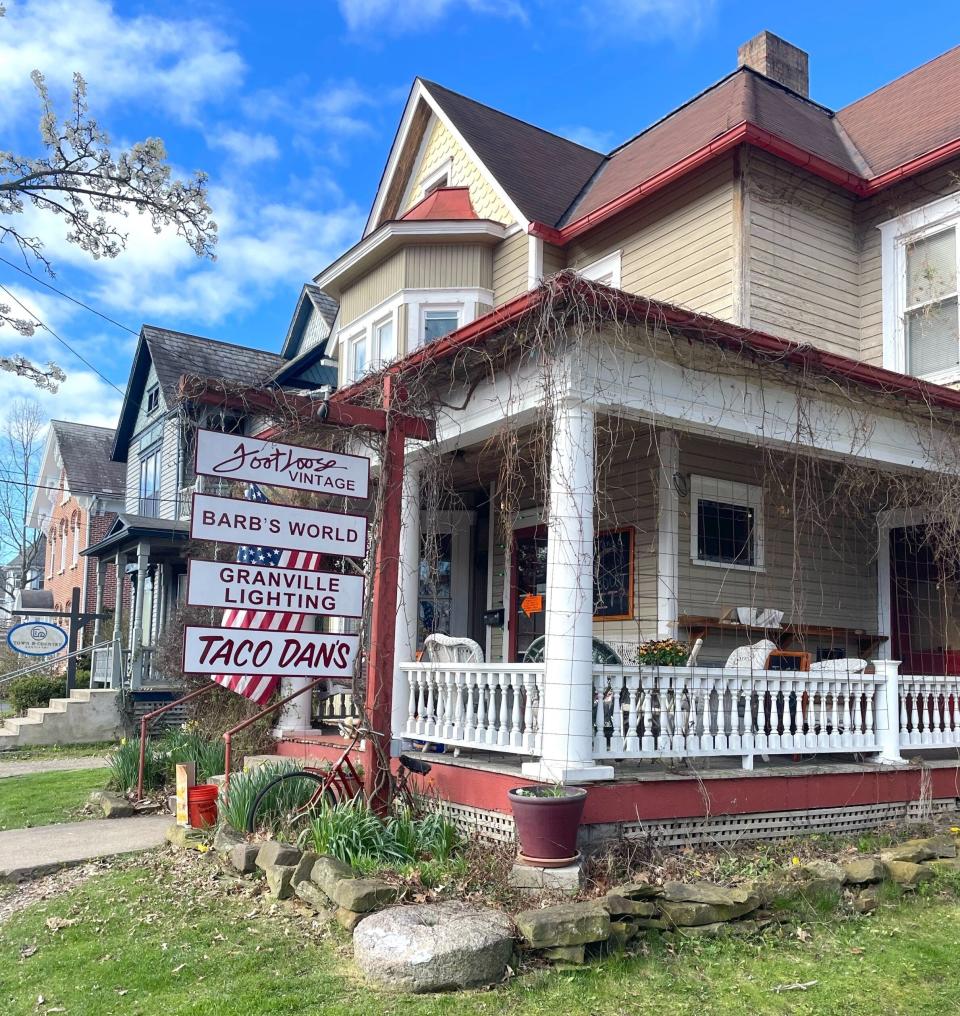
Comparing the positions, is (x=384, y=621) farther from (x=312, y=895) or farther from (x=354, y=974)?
(x=354, y=974)

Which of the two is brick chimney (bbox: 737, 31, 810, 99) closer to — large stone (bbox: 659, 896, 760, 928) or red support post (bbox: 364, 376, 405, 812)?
red support post (bbox: 364, 376, 405, 812)

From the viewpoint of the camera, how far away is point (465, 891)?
5434mm

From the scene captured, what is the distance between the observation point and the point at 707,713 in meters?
6.53

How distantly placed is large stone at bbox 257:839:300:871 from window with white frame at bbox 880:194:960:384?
755 cm

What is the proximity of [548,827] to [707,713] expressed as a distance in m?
1.70

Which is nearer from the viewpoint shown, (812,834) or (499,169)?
(812,834)

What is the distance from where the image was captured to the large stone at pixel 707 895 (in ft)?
16.9

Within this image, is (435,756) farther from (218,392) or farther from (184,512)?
(184,512)

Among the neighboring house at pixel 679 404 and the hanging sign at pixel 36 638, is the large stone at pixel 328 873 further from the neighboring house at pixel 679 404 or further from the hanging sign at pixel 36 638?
the hanging sign at pixel 36 638

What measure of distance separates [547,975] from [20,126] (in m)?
8.41

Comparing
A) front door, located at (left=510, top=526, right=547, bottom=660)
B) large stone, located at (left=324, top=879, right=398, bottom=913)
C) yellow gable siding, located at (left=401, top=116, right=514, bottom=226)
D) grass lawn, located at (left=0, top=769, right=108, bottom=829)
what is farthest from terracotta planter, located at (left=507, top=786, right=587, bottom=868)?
yellow gable siding, located at (left=401, top=116, right=514, bottom=226)

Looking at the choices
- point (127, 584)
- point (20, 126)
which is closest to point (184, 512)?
point (127, 584)

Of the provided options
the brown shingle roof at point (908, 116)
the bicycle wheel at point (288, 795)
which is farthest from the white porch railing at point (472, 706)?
the brown shingle roof at point (908, 116)

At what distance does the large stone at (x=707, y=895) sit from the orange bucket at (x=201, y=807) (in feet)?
12.4
